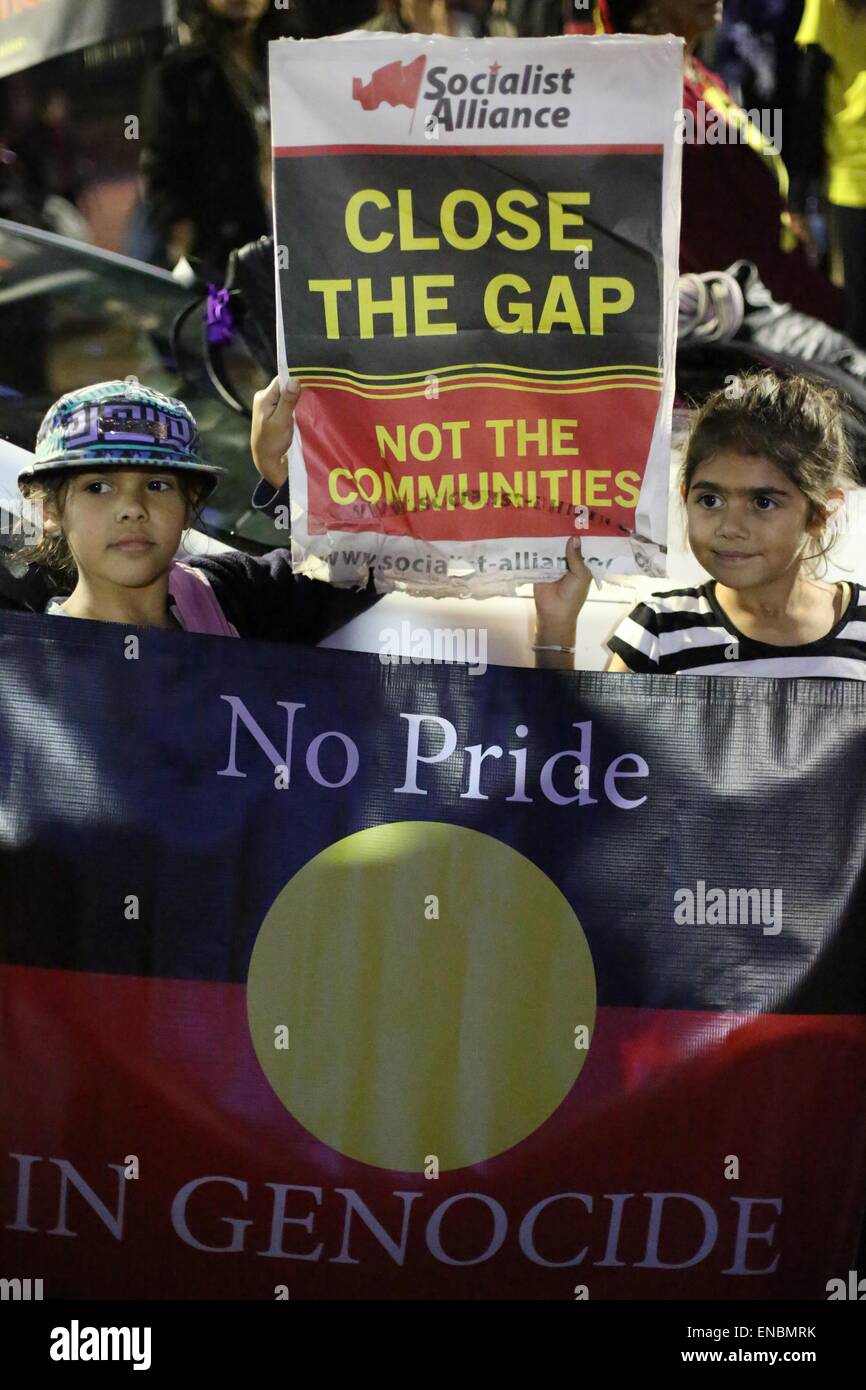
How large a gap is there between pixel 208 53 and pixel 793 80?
1227 millimetres

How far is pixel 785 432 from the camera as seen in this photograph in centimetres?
324

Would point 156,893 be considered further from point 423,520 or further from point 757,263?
point 757,263

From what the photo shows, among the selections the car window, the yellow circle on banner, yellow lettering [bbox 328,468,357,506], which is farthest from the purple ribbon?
the yellow circle on banner

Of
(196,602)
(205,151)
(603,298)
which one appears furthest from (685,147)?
(196,602)

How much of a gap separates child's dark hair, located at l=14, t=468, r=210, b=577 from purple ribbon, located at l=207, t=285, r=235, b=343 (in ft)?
1.11

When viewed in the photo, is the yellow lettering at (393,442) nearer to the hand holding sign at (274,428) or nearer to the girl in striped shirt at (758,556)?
the hand holding sign at (274,428)

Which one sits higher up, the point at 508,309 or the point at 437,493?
the point at 508,309

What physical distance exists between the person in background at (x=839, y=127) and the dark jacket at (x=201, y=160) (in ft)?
3.79

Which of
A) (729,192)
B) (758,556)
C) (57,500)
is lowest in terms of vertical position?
(758,556)

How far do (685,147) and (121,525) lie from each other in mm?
1401

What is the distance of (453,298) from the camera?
9.94 feet

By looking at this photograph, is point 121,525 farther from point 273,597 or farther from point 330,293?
point 330,293

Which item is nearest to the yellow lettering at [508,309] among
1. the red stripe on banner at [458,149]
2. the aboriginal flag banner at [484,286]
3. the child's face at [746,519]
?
the aboriginal flag banner at [484,286]

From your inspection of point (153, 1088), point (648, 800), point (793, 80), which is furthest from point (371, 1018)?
point (793, 80)
